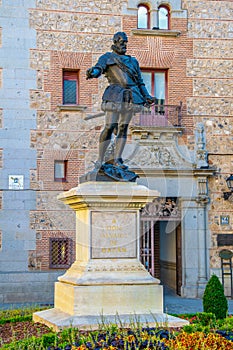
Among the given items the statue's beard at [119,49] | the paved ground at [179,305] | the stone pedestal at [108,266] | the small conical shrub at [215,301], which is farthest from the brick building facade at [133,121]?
the stone pedestal at [108,266]

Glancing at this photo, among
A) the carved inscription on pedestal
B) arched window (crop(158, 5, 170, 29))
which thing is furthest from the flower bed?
arched window (crop(158, 5, 170, 29))

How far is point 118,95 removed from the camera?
9039mm

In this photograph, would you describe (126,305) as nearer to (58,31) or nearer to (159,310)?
(159,310)

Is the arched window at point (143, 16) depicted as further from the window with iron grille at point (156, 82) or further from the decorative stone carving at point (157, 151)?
the decorative stone carving at point (157, 151)

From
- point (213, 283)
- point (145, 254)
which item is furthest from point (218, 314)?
point (145, 254)

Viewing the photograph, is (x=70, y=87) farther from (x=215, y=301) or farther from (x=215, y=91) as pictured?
(x=215, y=301)

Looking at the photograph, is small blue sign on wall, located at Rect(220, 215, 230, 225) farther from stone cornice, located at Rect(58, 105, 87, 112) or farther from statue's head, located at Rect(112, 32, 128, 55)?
statue's head, located at Rect(112, 32, 128, 55)

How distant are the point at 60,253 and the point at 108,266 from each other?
776 cm

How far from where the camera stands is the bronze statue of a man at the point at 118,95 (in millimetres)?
9078

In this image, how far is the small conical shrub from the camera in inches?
396

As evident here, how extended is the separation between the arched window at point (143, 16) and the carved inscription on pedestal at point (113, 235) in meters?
9.94

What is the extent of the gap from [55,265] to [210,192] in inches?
190

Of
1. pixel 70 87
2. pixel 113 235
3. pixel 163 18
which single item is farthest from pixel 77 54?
pixel 113 235

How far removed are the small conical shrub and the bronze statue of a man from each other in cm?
284
